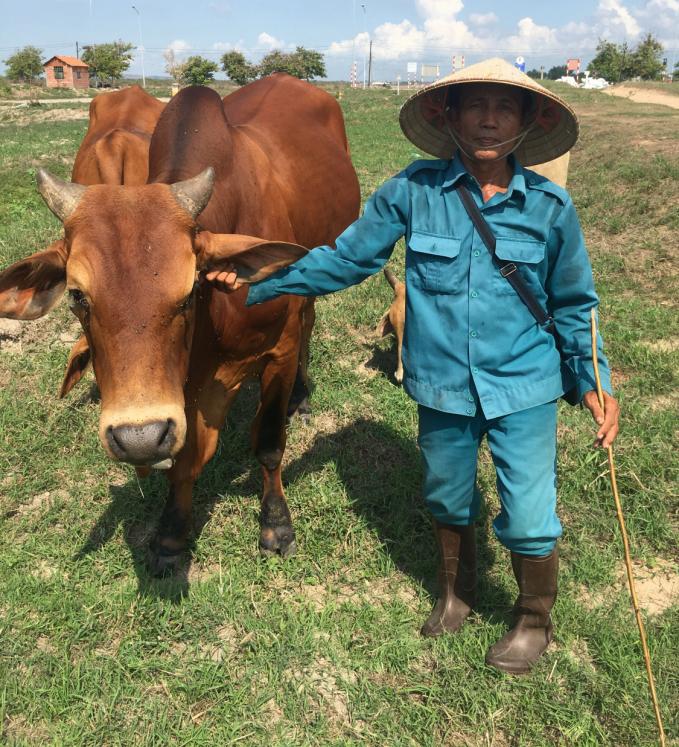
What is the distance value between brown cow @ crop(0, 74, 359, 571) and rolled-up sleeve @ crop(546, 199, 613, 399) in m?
0.91

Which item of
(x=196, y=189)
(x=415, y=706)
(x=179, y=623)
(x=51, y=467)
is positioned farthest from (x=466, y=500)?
(x=51, y=467)

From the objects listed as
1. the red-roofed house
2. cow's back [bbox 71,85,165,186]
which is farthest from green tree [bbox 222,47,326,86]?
cow's back [bbox 71,85,165,186]

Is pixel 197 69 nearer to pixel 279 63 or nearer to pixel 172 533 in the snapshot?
pixel 279 63

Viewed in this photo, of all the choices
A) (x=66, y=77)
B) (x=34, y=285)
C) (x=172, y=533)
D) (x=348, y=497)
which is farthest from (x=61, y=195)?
(x=66, y=77)

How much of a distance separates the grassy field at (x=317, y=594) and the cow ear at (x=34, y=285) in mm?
1401

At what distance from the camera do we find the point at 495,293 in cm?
238

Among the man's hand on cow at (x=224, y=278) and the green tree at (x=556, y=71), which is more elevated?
the man's hand on cow at (x=224, y=278)

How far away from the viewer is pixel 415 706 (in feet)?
8.30

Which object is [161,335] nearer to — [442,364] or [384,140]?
[442,364]

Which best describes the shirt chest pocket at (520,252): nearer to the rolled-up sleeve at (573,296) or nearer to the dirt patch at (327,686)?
the rolled-up sleeve at (573,296)

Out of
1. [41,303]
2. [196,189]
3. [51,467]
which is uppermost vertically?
[196,189]

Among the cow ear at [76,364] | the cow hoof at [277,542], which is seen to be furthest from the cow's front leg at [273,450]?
the cow ear at [76,364]

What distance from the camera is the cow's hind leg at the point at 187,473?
3.11 meters

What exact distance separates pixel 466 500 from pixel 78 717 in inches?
65.7
